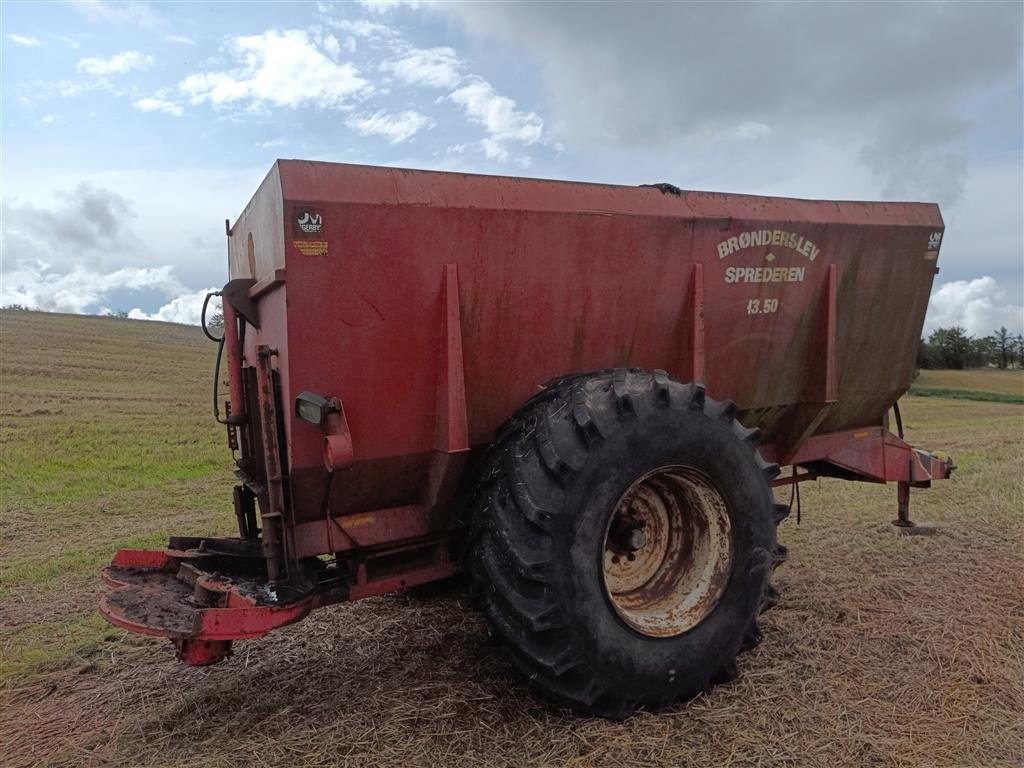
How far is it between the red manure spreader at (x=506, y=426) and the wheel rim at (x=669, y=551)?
1 centimetres

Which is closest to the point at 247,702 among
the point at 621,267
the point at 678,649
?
the point at 678,649

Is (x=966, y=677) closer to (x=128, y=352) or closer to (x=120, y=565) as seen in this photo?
(x=120, y=565)

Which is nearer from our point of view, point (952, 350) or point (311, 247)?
point (311, 247)

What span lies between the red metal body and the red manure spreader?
0.04 feet

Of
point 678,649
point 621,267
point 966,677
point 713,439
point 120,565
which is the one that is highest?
point 621,267

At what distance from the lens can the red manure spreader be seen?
10.5 feet

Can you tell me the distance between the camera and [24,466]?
353 inches

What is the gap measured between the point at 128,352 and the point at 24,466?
1727 cm

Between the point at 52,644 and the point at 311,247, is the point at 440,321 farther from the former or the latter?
the point at 52,644

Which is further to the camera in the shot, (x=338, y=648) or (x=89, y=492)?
(x=89, y=492)

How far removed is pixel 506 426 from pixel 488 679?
1273mm

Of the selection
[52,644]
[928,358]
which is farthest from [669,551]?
[928,358]

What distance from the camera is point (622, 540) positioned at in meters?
3.77

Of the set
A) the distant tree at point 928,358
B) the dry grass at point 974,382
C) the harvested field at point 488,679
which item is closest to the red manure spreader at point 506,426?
the harvested field at point 488,679
